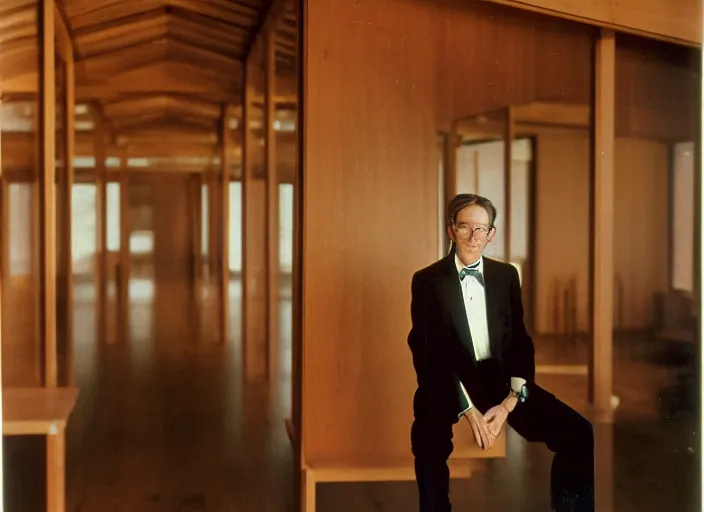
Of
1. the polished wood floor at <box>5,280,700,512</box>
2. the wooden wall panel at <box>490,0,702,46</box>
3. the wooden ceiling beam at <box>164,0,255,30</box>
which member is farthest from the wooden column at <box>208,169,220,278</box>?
the wooden wall panel at <box>490,0,702,46</box>

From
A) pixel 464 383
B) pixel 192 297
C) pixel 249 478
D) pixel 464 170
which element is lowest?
pixel 249 478

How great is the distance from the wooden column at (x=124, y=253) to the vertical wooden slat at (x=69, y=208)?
197 millimetres

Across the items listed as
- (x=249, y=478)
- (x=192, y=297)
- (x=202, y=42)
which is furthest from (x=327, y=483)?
(x=202, y=42)

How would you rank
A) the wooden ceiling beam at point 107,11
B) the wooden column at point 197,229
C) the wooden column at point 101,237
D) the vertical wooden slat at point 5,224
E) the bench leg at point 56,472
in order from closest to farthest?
1. the vertical wooden slat at point 5,224
2. the bench leg at point 56,472
3. the wooden ceiling beam at point 107,11
4. the wooden column at point 101,237
5. the wooden column at point 197,229

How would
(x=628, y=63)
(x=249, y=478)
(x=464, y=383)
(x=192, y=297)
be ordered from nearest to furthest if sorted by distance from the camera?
(x=464, y=383), (x=628, y=63), (x=249, y=478), (x=192, y=297)

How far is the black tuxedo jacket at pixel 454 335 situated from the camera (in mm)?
2344

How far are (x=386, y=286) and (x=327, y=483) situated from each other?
669 mm

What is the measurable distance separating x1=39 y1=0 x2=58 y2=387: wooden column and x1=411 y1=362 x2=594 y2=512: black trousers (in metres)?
1.18

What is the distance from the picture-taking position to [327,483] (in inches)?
103

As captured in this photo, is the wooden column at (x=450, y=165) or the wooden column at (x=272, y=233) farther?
the wooden column at (x=272, y=233)

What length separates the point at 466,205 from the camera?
2371 millimetres

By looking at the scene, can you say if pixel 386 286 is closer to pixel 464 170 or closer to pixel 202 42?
pixel 464 170

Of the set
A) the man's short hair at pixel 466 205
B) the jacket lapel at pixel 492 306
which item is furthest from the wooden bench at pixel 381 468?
the man's short hair at pixel 466 205

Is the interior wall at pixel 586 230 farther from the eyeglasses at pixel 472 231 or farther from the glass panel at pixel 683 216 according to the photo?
the eyeglasses at pixel 472 231
